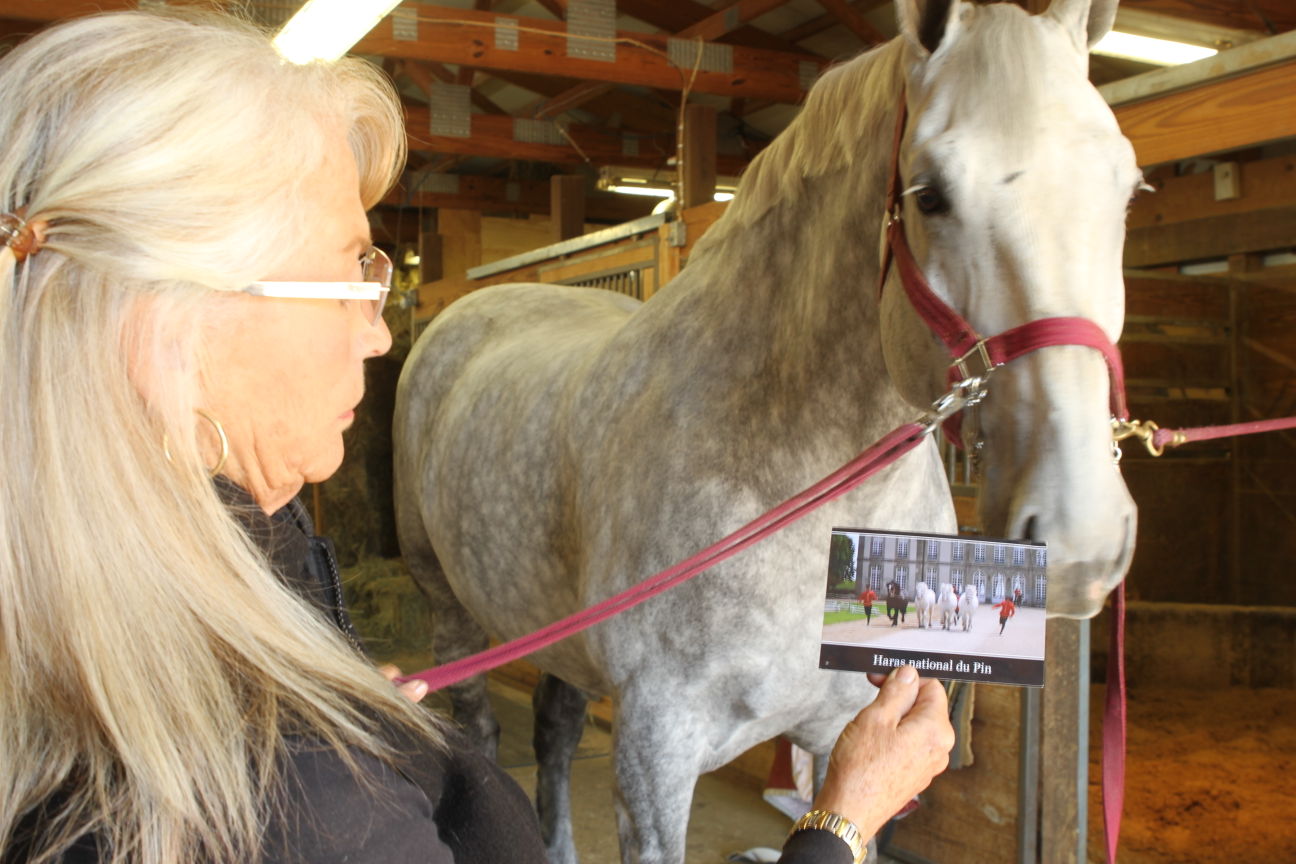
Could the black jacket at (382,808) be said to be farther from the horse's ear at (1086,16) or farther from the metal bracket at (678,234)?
the metal bracket at (678,234)

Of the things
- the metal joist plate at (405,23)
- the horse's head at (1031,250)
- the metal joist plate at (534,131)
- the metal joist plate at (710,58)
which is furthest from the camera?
the metal joist plate at (534,131)

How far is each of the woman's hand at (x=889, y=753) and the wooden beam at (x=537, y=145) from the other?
5.81m

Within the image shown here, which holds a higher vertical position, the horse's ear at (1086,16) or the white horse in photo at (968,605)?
the horse's ear at (1086,16)

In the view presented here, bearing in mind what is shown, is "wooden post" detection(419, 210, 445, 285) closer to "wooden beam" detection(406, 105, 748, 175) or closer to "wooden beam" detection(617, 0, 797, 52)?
"wooden beam" detection(406, 105, 748, 175)

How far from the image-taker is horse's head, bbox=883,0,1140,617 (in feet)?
3.69

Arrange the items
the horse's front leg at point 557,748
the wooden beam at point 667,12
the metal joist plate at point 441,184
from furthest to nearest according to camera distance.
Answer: the metal joist plate at point 441,184 < the wooden beam at point 667,12 < the horse's front leg at point 557,748

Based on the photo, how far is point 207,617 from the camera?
2.30ft

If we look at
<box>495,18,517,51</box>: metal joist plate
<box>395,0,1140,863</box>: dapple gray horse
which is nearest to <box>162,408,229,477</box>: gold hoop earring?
<box>395,0,1140,863</box>: dapple gray horse

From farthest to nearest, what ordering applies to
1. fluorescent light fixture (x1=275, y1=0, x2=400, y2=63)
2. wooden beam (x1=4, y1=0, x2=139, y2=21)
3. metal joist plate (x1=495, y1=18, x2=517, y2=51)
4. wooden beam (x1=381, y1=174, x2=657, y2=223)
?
wooden beam (x1=381, y1=174, x2=657, y2=223) → metal joist plate (x1=495, y1=18, x2=517, y2=51) → wooden beam (x1=4, y1=0, x2=139, y2=21) → fluorescent light fixture (x1=275, y1=0, x2=400, y2=63)

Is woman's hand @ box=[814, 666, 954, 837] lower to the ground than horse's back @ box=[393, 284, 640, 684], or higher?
lower

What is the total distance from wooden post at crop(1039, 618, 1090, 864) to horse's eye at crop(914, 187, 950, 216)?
5.31 feet

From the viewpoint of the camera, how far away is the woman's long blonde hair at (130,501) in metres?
0.65

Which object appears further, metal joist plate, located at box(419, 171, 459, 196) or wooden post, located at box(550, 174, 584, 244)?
metal joist plate, located at box(419, 171, 459, 196)

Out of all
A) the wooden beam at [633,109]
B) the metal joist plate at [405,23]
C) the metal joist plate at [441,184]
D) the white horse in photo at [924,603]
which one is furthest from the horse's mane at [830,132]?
the metal joist plate at [441,184]
